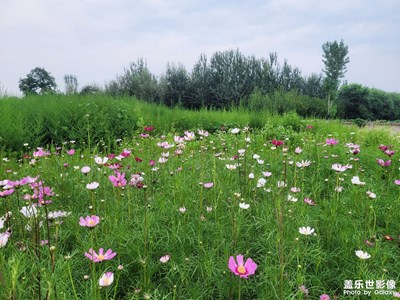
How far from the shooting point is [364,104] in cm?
2248

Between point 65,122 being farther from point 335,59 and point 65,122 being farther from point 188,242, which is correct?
point 335,59

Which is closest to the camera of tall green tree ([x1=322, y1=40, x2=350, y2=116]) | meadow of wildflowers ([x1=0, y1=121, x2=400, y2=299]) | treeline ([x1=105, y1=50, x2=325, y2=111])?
meadow of wildflowers ([x1=0, y1=121, x2=400, y2=299])

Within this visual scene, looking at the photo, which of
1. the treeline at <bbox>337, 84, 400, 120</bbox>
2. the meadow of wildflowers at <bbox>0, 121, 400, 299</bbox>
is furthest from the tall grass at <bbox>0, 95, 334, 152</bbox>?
the treeline at <bbox>337, 84, 400, 120</bbox>

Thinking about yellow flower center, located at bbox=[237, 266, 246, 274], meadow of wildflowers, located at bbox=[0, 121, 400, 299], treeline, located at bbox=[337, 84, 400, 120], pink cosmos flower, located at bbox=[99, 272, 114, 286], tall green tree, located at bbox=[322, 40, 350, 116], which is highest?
tall green tree, located at bbox=[322, 40, 350, 116]

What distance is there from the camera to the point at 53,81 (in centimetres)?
3972

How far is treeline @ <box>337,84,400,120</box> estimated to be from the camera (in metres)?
22.3

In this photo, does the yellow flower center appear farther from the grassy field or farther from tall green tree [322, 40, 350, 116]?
tall green tree [322, 40, 350, 116]

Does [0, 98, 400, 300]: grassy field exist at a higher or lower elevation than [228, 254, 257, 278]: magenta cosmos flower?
lower

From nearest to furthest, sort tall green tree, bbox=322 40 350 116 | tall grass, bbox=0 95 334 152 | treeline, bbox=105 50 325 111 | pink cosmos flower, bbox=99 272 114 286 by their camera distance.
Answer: pink cosmos flower, bbox=99 272 114 286, tall grass, bbox=0 95 334 152, treeline, bbox=105 50 325 111, tall green tree, bbox=322 40 350 116

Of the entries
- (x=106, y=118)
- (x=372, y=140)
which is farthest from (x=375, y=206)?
(x=106, y=118)

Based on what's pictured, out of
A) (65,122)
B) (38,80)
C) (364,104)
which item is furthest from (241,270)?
(38,80)

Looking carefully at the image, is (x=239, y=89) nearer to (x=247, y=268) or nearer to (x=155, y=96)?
(x=155, y=96)

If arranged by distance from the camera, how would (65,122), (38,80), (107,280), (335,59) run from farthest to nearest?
(38,80) < (335,59) < (65,122) < (107,280)

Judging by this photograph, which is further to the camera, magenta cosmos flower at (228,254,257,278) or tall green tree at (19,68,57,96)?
tall green tree at (19,68,57,96)
